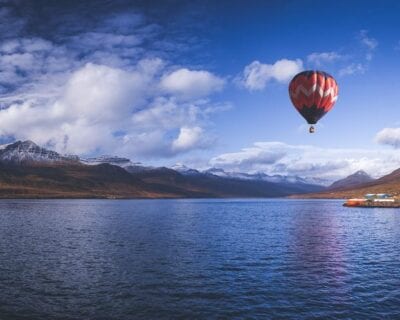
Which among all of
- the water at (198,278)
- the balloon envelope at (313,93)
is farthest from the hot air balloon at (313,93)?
the water at (198,278)

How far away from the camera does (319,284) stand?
44906 millimetres

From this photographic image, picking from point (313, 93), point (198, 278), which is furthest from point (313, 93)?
point (198, 278)

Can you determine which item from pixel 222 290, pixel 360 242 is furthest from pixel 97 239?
pixel 360 242

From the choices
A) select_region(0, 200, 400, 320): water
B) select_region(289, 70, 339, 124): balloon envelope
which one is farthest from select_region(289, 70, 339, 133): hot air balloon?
select_region(0, 200, 400, 320): water

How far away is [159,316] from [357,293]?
68.1 feet

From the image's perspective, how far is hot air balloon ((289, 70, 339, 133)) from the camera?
58188 mm

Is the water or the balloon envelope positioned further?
the balloon envelope

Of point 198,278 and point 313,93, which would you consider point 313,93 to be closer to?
point 313,93

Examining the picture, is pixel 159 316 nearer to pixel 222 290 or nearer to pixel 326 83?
pixel 222 290

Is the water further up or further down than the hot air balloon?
further down

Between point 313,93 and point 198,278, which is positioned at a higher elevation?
point 313,93

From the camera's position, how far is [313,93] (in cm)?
5847

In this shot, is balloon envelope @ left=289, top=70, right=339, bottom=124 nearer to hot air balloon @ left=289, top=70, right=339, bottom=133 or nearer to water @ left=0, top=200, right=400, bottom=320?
hot air balloon @ left=289, top=70, right=339, bottom=133

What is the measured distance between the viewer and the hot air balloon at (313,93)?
58.2m
